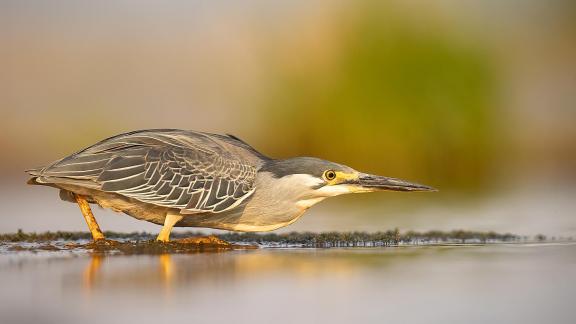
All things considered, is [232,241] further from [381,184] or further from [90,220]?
[381,184]

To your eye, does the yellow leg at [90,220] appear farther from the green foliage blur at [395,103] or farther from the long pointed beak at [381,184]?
the green foliage blur at [395,103]

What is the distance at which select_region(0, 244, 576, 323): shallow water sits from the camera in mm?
6953

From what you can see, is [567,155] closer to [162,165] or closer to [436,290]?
[162,165]

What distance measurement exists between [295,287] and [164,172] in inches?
128

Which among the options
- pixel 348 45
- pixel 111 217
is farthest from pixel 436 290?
pixel 348 45

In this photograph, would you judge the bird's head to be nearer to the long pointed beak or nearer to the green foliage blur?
the long pointed beak

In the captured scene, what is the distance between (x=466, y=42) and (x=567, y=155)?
12.3 ft

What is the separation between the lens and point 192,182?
1091cm

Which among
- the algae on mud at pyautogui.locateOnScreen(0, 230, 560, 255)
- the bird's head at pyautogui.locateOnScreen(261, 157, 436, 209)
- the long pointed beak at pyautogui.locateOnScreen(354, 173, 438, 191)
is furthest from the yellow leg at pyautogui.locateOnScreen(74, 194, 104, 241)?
the long pointed beak at pyautogui.locateOnScreen(354, 173, 438, 191)

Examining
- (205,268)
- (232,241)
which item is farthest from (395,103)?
(205,268)

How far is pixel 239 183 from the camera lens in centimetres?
1100

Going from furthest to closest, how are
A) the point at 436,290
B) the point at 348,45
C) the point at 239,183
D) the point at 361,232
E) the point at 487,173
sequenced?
the point at 348,45 < the point at 487,173 < the point at 361,232 < the point at 239,183 < the point at 436,290

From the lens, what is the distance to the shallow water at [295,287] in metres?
6.95

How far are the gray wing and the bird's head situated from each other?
14.0 inches
